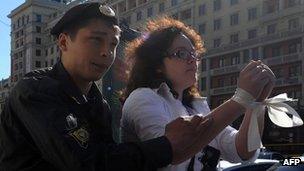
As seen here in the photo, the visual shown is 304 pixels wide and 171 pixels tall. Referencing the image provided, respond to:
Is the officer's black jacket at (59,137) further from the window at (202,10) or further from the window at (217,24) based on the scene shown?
the window at (202,10)

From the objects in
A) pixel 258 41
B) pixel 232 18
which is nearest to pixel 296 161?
pixel 258 41

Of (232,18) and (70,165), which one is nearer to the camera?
(70,165)

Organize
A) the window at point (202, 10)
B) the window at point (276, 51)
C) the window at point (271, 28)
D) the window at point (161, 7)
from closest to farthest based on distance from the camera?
1. the window at point (276, 51)
2. the window at point (271, 28)
3. the window at point (202, 10)
4. the window at point (161, 7)

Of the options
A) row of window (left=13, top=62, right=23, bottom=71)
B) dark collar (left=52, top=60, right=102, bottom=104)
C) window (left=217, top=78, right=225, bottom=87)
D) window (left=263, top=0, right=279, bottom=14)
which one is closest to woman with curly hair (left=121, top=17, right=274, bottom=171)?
dark collar (left=52, top=60, right=102, bottom=104)

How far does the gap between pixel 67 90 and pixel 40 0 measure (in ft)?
279

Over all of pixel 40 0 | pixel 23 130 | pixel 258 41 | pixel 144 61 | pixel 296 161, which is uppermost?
pixel 40 0

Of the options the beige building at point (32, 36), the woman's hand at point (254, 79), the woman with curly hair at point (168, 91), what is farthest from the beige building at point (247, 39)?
the woman's hand at point (254, 79)

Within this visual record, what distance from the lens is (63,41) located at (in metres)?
1.89

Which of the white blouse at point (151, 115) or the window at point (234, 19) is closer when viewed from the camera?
the white blouse at point (151, 115)

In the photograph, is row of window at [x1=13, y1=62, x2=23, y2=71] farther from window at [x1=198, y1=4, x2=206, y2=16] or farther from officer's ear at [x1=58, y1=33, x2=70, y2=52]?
officer's ear at [x1=58, y1=33, x2=70, y2=52]

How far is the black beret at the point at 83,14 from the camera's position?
1.88 meters

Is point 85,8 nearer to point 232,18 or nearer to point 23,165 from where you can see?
point 23,165

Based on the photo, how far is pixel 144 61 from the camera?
7.61 feet

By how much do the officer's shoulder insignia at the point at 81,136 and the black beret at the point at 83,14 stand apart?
1.58ft
